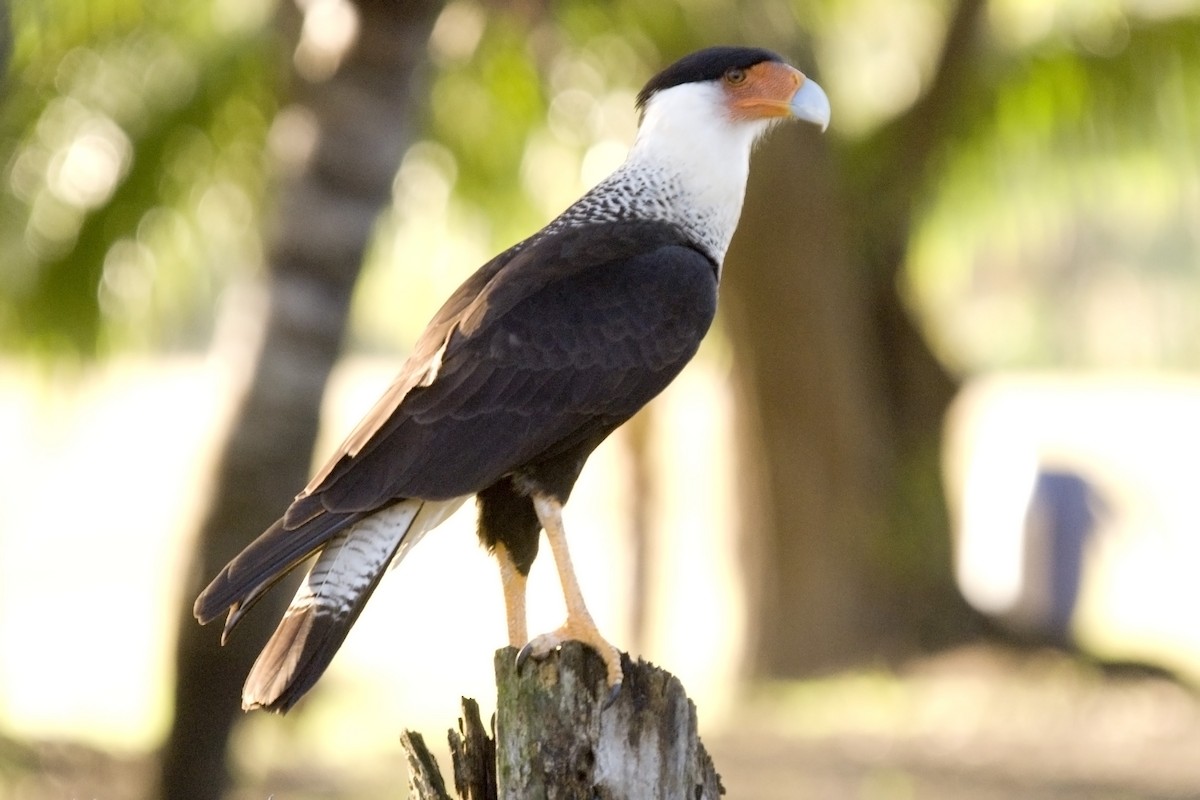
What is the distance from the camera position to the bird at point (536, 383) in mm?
2963

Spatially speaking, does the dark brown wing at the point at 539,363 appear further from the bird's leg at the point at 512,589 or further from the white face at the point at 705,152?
the bird's leg at the point at 512,589

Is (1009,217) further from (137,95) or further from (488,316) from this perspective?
(488,316)

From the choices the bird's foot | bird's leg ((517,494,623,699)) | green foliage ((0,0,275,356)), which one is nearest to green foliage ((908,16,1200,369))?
green foliage ((0,0,275,356))

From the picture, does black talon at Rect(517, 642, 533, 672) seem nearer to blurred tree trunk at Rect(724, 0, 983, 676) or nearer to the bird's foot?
the bird's foot

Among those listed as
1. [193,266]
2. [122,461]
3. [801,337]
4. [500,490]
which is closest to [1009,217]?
[801,337]

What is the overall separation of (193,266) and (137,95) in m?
1.02

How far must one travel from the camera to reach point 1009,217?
959 cm

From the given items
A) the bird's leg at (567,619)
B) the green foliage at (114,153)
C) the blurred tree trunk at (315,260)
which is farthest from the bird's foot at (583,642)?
the green foliage at (114,153)

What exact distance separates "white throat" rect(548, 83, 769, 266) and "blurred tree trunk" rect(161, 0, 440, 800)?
1686 millimetres

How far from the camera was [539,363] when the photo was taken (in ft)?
10.8

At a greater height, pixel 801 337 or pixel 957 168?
pixel 957 168

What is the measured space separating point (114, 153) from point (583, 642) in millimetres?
5746

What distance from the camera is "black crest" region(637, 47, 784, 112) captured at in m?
3.74

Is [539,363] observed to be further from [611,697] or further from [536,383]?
[611,697]
